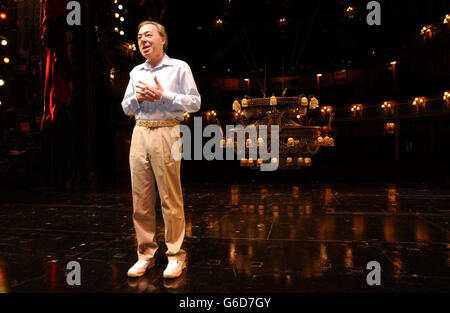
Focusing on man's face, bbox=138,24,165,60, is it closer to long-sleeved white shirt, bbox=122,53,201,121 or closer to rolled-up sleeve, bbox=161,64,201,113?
long-sleeved white shirt, bbox=122,53,201,121

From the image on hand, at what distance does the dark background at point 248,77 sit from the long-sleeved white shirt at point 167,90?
8.77 meters

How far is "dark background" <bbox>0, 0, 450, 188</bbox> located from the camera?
420 inches

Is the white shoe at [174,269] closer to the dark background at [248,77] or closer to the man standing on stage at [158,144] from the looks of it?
the man standing on stage at [158,144]

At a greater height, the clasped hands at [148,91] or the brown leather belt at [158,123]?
the clasped hands at [148,91]

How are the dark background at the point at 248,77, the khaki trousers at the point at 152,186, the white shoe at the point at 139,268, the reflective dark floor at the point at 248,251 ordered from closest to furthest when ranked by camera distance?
1. the reflective dark floor at the point at 248,251
2. the white shoe at the point at 139,268
3. the khaki trousers at the point at 152,186
4. the dark background at the point at 248,77

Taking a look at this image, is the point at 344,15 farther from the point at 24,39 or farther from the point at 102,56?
the point at 24,39

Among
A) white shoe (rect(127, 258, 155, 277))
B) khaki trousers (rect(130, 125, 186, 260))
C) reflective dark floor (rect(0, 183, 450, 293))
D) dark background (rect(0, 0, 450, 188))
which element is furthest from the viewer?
dark background (rect(0, 0, 450, 188))

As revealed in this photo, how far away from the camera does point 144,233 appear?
2.29m

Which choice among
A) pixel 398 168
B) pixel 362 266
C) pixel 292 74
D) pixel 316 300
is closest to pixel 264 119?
pixel 362 266

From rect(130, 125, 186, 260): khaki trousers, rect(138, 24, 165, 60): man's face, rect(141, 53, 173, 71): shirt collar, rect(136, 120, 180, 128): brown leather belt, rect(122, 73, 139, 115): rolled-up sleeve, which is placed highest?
rect(138, 24, 165, 60): man's face

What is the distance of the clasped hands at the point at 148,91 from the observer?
2.07 meters

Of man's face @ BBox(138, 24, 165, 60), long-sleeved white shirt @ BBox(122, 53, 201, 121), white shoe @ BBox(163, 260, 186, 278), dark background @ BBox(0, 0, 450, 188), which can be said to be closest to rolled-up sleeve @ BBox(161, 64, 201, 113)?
long-sleeved white shirt @ BBox(122, 53, 201, 121)

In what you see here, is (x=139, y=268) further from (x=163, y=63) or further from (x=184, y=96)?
(x=163, y=63)

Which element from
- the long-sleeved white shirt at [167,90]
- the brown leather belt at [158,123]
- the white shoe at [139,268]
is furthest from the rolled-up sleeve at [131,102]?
the white shoe at [139,268]
